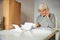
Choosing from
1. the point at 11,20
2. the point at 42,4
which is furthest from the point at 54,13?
the point at 11,20

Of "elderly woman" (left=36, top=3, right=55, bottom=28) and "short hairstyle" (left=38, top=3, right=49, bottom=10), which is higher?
"short hairstyle" (left=38, top=3, right=49, bottom=10)

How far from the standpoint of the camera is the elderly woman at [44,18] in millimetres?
1648

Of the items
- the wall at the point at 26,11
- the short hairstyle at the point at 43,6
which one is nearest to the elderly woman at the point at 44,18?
the short hairstyle at the point at 43,6

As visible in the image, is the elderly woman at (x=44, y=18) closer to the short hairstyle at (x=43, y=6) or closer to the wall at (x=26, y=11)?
the short hairstyle at (x=43, y=6)

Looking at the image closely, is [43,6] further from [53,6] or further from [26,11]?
[26,11]

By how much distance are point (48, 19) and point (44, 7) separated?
155 millimetres

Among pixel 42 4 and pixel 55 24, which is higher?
pixel 42 4

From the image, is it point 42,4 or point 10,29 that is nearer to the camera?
point 10,29

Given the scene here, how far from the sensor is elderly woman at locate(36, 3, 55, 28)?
1.65 m

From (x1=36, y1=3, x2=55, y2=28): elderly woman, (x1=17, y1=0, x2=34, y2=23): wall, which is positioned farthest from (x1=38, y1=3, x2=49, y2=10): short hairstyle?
(x1=17, y1=0, x2=34, y2=23): wall

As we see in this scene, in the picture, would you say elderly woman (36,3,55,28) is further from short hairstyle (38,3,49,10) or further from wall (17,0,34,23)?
wall (17,0,34,23)

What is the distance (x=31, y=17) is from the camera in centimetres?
165

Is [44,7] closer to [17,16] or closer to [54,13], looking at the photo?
[54,13]

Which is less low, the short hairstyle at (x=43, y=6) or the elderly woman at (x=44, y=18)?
the short hairstyle at (x=43, y=6)
